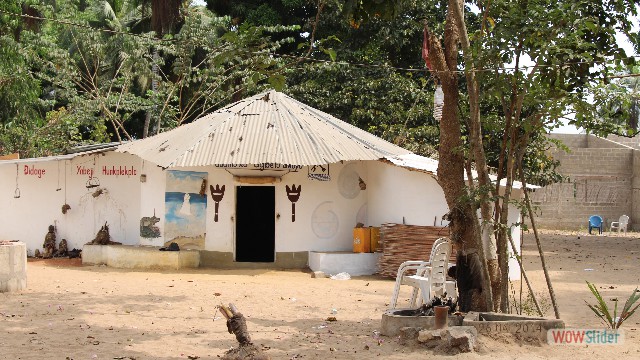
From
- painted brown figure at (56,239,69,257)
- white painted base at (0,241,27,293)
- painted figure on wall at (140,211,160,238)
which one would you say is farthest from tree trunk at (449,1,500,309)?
painted brown figure at (56,239,69,257)

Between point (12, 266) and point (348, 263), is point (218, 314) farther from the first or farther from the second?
point (348, 263)

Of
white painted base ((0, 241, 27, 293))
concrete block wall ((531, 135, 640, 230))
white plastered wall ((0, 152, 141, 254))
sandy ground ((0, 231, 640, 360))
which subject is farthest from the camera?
concrete block wall ((531, 135, 640, 230))

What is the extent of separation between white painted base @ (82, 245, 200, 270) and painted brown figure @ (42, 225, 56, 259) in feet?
6.59

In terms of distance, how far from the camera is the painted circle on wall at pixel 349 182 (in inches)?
672

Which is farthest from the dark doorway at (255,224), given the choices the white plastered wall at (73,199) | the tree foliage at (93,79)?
the tree foliage at (93,79)

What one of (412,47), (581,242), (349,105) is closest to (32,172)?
(349,105)

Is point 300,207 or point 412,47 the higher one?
point 412,47

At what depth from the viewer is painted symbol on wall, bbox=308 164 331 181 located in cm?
1684

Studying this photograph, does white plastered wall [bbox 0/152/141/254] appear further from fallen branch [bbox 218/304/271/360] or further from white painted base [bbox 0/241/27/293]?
fallen branch [bbox 218/304/271/360]

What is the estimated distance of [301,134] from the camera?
16.5 m

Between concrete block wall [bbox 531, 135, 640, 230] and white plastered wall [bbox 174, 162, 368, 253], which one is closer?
white plastered wall [bbox 174, 162, 368, 253]

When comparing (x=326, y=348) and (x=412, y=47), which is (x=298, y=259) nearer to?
(x=326, y=348)

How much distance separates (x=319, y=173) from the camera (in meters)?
16.9

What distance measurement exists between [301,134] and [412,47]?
9813 millimetres
